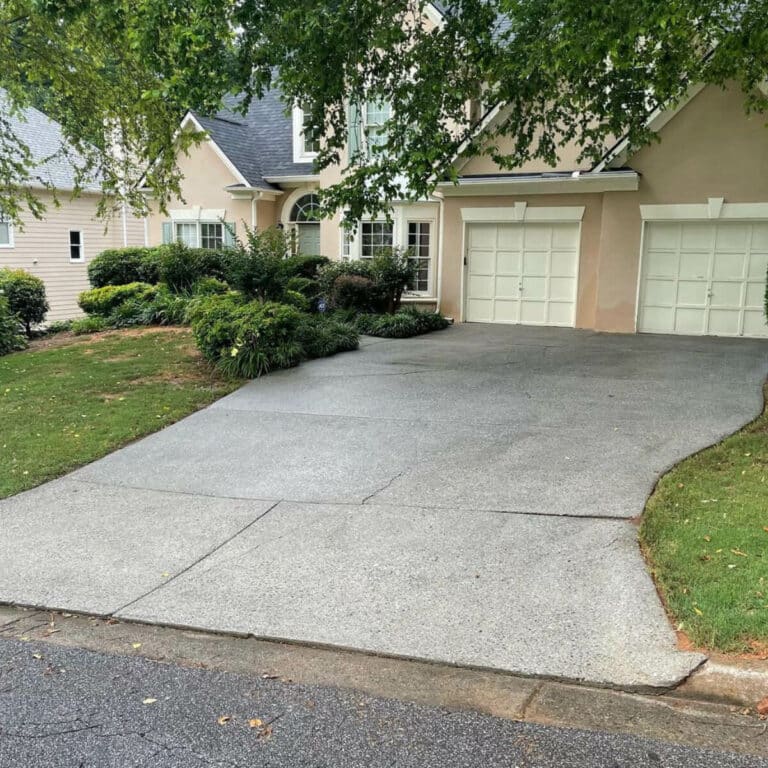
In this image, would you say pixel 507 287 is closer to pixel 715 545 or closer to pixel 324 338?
pixel 324 338

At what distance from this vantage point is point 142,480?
23.1 feet

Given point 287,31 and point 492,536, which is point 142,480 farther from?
point 287,31

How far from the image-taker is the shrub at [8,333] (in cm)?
1437

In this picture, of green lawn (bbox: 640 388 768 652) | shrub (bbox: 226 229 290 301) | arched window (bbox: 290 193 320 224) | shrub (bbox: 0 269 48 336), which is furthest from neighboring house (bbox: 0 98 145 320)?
green lawn (bbox: 640 388 768 652)

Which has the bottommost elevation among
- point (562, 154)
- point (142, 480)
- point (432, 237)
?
point (142, 480)

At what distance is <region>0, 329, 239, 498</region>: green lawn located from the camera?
7.72 metres

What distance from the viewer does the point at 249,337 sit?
11.3m

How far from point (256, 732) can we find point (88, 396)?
7.81 m

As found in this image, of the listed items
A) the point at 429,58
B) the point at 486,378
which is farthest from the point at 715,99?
the point at 486,378

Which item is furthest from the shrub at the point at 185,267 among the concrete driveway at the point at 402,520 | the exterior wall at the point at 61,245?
the concrete driveway at the point at 402,520

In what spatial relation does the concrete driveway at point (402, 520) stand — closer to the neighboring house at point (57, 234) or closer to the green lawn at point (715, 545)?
the green lawn at point (715, 545)

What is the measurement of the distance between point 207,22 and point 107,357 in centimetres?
649

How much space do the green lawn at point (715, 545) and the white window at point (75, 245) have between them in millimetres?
24130

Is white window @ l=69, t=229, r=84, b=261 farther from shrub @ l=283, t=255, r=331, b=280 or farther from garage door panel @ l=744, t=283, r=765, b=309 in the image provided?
garage door panel @ l=744, t=283, r=765, b=309
